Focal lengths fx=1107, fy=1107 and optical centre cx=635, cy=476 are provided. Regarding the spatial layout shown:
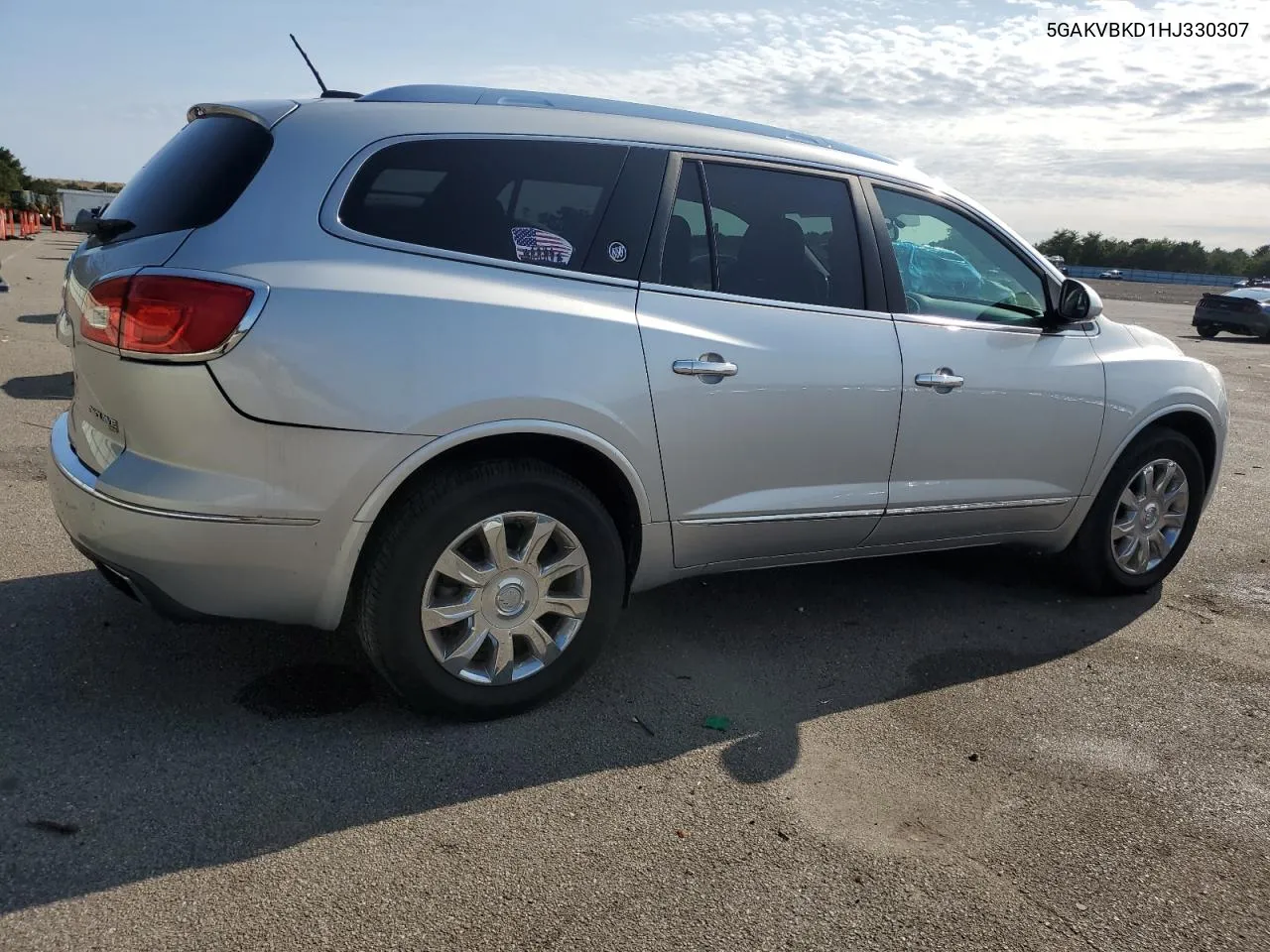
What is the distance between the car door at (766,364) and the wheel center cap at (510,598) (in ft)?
1.94

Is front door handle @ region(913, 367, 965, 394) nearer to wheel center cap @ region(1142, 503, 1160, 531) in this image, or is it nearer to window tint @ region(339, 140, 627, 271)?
window tint @ region(339, 140, 627, 271)

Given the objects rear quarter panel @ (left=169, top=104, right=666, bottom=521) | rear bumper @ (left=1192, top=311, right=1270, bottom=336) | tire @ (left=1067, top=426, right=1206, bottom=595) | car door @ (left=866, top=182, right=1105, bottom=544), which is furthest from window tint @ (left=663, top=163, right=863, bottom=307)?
rear bumper @ (left=1192, top=311, right=1270, bottom=336)

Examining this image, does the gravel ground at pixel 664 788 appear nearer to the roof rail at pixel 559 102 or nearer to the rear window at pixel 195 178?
the rear window at pixel 195 178

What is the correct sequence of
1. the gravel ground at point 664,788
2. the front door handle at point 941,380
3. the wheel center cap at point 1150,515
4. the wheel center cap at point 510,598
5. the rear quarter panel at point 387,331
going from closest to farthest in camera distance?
1. the gravel ground at point 664,788
2. the rear quarter panel at point 387,331
3. the wheel center cap at point 510,598
4. the front door handle at point 941,380
5. the wheel center cap at point 1150,515

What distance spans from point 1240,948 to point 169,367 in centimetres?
306

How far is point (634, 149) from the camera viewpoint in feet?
12.0

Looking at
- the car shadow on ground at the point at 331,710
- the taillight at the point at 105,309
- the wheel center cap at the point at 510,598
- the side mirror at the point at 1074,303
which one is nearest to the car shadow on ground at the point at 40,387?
the car shadow on ground at the point at 331,710

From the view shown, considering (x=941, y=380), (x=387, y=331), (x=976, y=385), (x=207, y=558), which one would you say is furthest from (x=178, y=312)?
(x=976, y=385)

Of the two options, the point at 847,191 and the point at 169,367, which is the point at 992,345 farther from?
the point at 169,367

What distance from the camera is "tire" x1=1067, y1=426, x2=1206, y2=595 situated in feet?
16.3

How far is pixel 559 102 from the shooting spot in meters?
3.72

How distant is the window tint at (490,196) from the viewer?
324 centimetres

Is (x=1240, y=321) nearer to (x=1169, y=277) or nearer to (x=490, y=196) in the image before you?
(x=490, y=196)

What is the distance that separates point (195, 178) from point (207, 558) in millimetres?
1139
